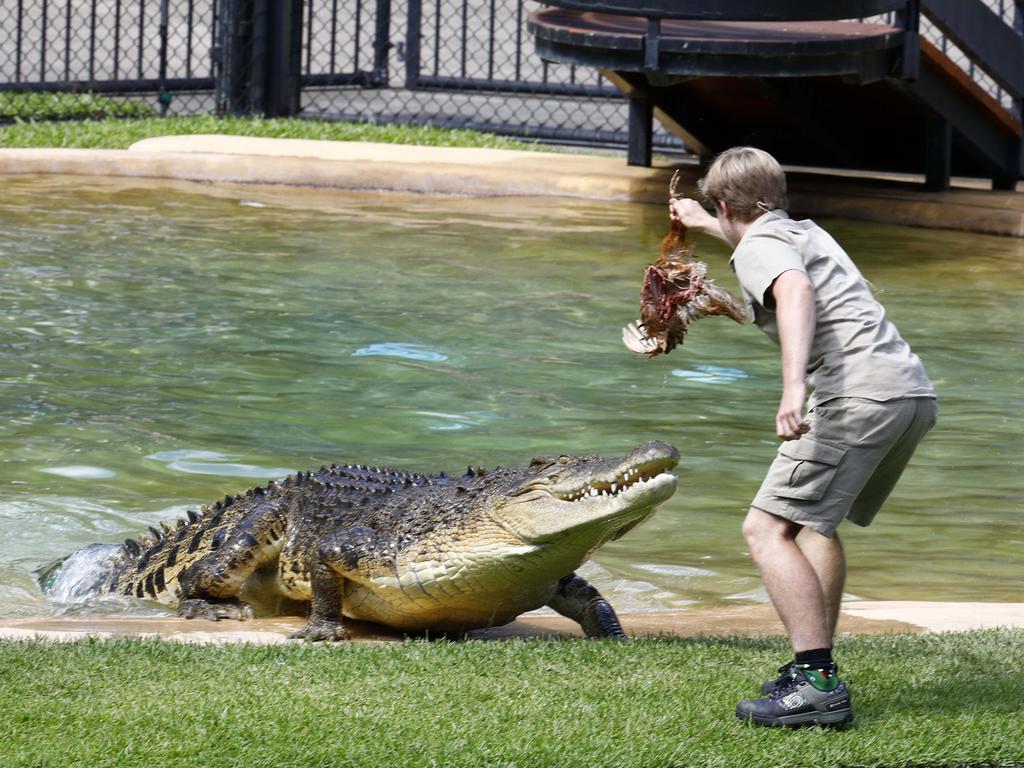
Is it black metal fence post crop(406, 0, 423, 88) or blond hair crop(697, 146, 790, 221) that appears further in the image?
black metal fence post crop(406, 0, 423, 88)

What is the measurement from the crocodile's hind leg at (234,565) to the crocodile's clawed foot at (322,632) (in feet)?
1.63

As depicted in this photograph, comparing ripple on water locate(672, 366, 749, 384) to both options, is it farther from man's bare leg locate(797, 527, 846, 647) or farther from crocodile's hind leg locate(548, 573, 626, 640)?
man's bare leg locate(797, 527, 846, 647)

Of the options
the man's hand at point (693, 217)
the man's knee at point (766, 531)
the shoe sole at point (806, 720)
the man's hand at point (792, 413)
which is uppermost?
the man's hand at point (693, 217)

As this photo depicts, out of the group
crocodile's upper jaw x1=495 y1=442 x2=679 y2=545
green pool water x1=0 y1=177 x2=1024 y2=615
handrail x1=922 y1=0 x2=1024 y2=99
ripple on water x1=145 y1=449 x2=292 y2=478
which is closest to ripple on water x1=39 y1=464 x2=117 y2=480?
green pool water x1=0 y1=177 x2=1024 y2=615

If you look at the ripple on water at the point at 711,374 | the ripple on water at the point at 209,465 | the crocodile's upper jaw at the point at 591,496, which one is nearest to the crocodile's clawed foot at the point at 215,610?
the crocodile's upper jaw at the point at 591,496

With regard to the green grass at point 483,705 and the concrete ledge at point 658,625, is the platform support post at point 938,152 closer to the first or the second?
the concrete ledge at point 658,625

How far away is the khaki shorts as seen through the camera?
12.1 ft

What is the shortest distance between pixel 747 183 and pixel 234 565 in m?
2.11

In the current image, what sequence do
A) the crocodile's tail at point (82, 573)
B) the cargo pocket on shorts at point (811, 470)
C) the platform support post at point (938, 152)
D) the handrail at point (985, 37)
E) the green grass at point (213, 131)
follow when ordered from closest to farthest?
the cargo pocket on shorts at point (811, 470) < the crocodile's tail at point (82, 573) < the handrail at point (985, 37) < the platform support post at point (938, 152) < the green grass at point (213, 131)

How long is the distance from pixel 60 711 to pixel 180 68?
1804 cm

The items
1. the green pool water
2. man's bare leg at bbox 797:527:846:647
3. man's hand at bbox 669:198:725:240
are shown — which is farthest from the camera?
the green pool water

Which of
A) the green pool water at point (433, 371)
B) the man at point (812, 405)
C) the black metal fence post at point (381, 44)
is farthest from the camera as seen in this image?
the black metal fence post at point (381, 44)

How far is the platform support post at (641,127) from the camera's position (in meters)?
13.2

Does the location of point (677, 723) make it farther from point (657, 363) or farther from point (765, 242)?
point (657, 363)
